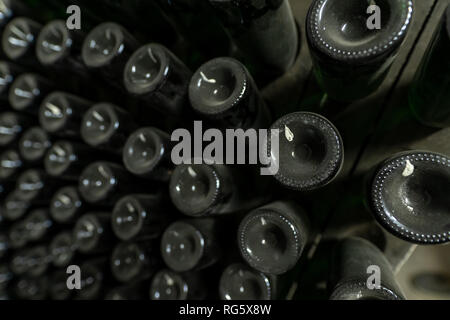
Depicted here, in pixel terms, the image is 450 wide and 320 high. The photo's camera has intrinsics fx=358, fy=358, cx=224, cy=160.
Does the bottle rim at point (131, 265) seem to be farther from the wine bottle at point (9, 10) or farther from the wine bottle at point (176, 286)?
the wine bottle at point (9, 10)

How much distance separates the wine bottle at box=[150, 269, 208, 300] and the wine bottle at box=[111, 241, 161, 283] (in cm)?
5

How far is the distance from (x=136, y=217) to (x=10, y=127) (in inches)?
14.4

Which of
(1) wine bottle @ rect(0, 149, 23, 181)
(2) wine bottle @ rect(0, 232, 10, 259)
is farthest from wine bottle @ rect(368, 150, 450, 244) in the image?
(2) wine bottle @ rect(0, 232, 10, 259)

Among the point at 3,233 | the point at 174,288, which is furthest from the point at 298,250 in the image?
the point at 3,233

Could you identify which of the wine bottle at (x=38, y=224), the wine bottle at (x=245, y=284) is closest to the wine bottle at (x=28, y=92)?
the wine bottle at (x=38, y=224)

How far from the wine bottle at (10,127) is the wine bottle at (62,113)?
12 centimetres

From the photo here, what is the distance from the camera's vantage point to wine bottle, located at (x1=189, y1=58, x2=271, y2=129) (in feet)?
1.23

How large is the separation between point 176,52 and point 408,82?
0.34m

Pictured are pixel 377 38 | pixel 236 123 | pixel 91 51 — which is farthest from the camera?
pixel 91 51

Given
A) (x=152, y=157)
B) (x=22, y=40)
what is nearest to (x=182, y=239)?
(x=152, y=157)

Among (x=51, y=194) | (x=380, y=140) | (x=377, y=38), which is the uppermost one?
(x=377, y=38)

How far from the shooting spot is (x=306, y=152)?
34 cm

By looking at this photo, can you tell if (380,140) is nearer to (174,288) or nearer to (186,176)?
(186,176)

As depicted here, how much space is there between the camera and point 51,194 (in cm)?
72
